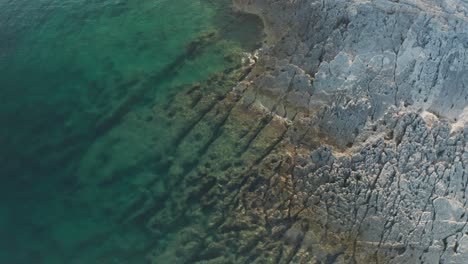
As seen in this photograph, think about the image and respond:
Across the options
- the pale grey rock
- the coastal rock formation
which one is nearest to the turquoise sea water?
the coastal rock formation

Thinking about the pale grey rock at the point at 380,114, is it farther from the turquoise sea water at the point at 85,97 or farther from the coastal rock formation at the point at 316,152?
the turquoise sea water at the point at 85,97

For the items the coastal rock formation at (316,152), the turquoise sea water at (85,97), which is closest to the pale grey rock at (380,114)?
the coastal rock formation at (316,152)

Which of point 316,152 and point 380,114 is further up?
point 380,114

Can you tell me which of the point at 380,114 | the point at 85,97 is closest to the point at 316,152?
the point at 380,114

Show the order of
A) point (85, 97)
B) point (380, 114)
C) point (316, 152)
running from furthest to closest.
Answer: point (85, 97) < point (380, 114) < point (316, 152)

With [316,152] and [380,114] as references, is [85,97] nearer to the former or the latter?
[316,152]

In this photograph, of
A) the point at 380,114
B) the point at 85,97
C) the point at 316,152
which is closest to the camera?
the point at 316,152

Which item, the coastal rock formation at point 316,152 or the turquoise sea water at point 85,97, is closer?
the coastal rock formation at point 316,152
